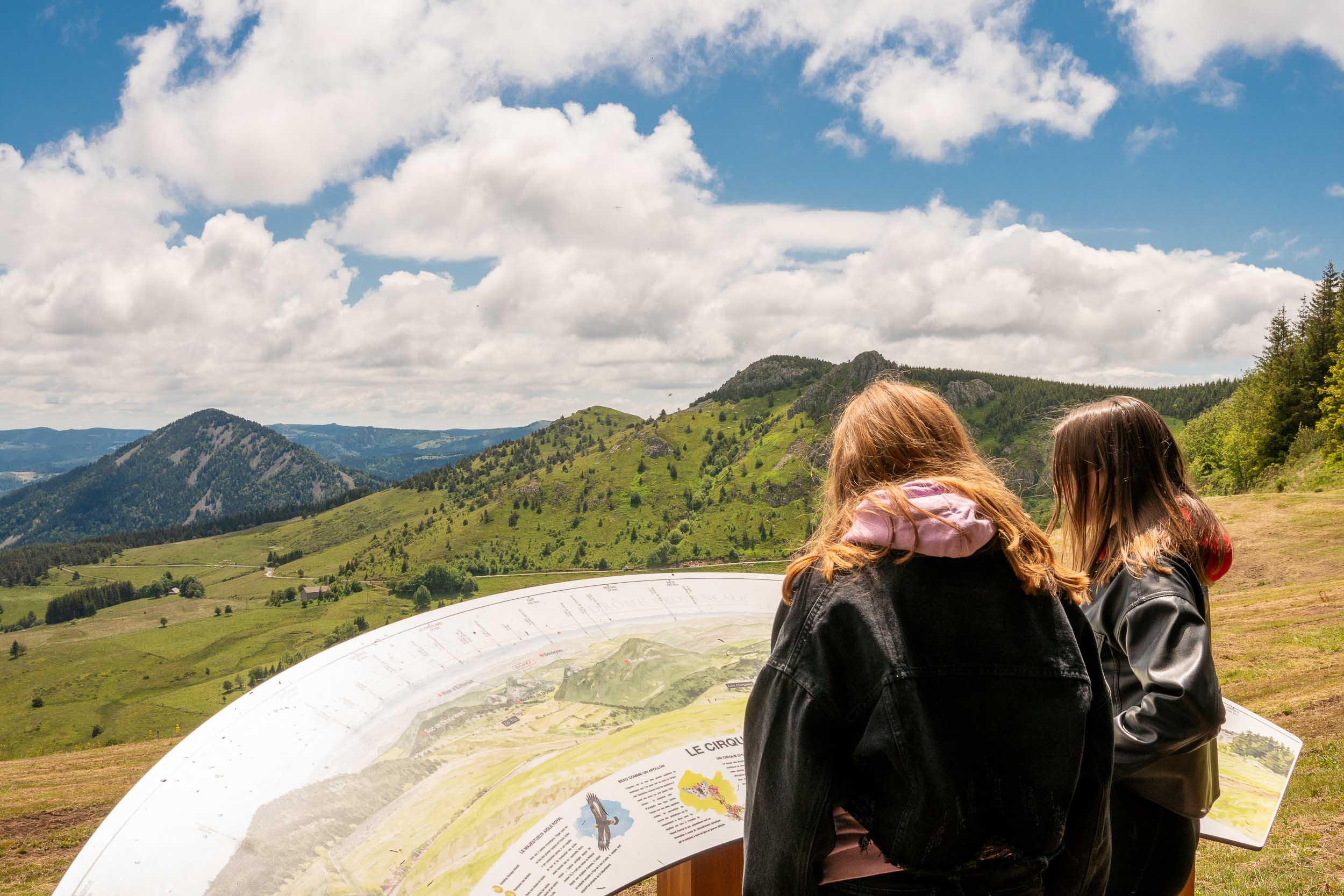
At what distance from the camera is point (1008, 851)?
7.61 ft

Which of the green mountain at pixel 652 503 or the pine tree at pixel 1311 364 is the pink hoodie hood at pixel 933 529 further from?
the green mountain at pixel 652 503

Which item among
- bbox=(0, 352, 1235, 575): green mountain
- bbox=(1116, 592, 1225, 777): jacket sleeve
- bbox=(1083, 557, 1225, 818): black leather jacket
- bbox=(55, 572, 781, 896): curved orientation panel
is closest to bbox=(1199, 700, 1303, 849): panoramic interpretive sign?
bbox=(1083, 557, 1225, 818): black leather jacket

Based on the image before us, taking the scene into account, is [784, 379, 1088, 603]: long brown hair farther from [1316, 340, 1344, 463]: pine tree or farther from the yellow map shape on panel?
[1316, 340, 1344, 463]: pine tree

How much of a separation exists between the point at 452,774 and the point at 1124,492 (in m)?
3.68

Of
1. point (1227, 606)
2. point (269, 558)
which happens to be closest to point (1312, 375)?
point (1227, 606)

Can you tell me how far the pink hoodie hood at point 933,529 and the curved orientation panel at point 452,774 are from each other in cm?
228

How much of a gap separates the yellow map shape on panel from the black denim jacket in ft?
5.23

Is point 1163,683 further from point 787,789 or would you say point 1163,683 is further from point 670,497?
point 670,497

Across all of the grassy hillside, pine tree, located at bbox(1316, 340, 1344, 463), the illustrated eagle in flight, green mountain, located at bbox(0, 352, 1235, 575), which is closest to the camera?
the illustrated eagle in flight

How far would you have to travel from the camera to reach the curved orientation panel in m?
3.21

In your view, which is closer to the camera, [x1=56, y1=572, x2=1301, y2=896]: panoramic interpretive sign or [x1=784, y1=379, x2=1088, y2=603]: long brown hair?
[x1=784, y1=379, x2=1088, y2=603]: long brown hair

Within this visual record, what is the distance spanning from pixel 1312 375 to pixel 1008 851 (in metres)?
58.8

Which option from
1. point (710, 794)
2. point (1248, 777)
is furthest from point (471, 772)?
point (1248, 777)

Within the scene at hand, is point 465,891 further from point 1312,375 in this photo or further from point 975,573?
point 1312,375
